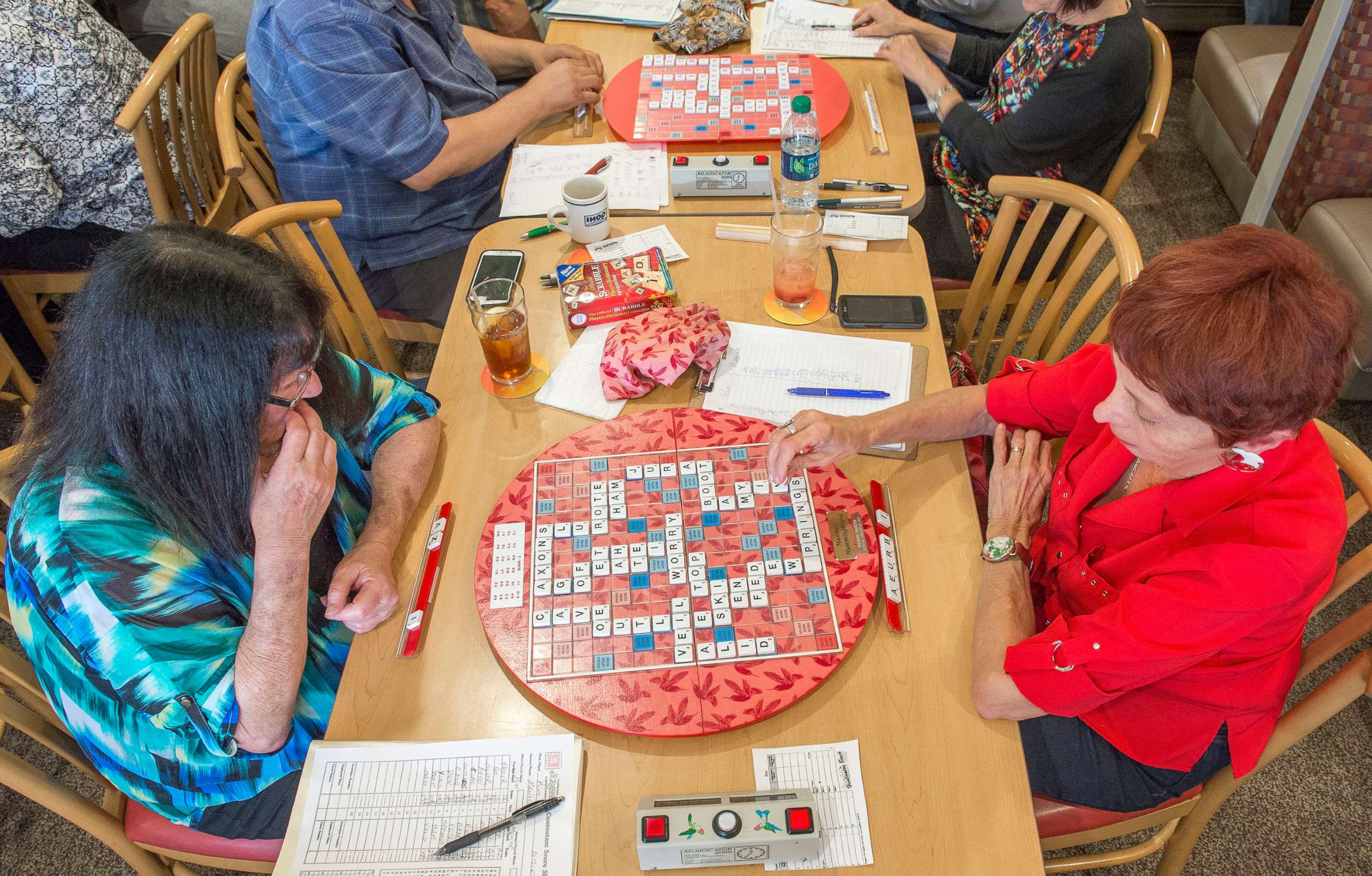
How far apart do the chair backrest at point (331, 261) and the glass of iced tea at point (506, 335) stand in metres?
0.29

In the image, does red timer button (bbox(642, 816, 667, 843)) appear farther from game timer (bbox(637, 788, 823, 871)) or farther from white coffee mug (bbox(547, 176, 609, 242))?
white coffee mug (bbox(547, 176, 609, 242))

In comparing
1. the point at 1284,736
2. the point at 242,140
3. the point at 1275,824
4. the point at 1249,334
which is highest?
the point at 1249,334

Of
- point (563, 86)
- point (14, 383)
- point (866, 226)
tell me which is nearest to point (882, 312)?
point (866, 226)

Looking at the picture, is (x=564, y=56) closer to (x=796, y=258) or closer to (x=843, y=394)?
(x=796, y=258)

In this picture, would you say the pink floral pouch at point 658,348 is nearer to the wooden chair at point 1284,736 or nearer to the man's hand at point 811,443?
the man's hand at point 811,443

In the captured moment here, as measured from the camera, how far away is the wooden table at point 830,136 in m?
1.80

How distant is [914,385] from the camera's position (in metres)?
1.43

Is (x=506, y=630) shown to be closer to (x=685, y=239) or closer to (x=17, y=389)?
(x=685, y=239)

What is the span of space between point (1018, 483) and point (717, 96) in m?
1.19

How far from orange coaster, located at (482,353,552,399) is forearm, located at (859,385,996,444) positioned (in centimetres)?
52

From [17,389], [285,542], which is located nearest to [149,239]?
[285,542]

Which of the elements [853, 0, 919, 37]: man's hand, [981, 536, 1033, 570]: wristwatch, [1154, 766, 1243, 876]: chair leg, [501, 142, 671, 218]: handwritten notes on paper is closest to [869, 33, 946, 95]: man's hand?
[853, 0, 919, 37]: man's hand

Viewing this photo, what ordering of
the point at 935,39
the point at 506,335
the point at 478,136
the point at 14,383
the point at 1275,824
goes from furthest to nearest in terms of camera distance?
the point at 14,383, the point at 935,39, the point at 478,136, the point at 1275,824, the point at 506,335

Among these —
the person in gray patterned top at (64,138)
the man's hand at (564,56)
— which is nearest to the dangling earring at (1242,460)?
the man's hand at (564,56)
